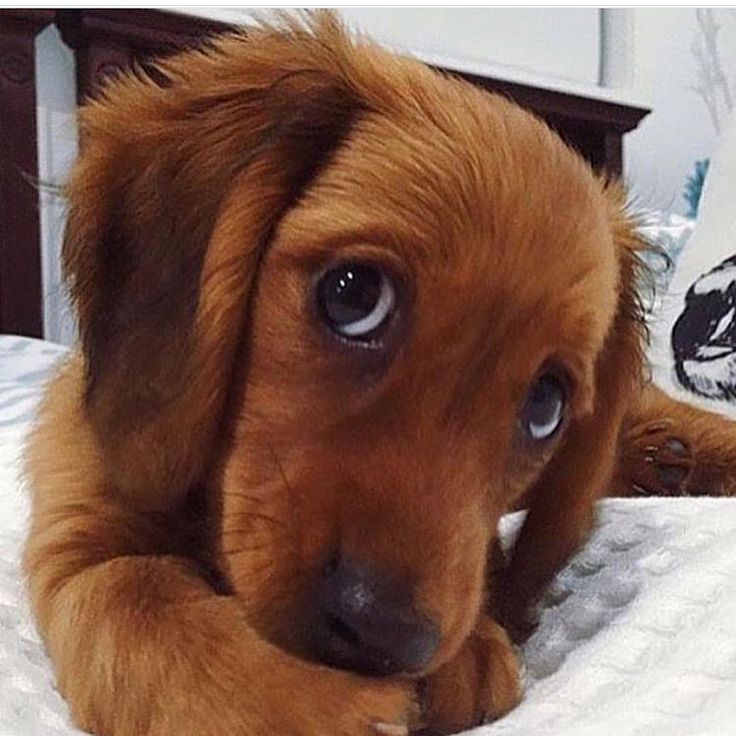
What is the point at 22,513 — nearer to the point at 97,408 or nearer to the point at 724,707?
the point at 97,408

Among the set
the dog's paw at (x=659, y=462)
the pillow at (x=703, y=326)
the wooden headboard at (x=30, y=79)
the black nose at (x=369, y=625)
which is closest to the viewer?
the black nose at (x=369, y=625)

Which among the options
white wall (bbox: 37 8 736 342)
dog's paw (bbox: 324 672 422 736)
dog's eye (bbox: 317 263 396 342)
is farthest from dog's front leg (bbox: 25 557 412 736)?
white wall (bbox: 37 8 736 342)

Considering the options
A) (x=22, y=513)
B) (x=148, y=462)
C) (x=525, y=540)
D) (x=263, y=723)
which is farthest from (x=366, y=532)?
(x=22, y=513)

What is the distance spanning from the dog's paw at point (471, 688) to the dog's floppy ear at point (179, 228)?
19 centimetres

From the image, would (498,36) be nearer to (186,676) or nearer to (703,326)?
(703,326)

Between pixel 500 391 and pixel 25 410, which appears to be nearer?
pixel 500 391

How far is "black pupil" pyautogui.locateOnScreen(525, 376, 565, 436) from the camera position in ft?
2.86

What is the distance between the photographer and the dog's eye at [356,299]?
31.4 inches

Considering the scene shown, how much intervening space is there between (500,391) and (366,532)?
156 mm

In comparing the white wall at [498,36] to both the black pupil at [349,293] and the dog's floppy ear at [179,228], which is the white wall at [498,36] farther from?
the black pupil at [349,293]

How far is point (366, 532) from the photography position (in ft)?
2.25

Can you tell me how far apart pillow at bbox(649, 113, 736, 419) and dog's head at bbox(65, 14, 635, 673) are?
2.88 feet

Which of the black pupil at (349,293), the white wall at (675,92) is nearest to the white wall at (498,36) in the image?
the white wall at (675,92)

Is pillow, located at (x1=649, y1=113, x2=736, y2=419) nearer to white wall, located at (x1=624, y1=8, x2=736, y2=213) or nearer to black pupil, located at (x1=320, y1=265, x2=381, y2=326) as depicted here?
black pupil, located at (x1=320, y1=265, x2=381, y2=326)
